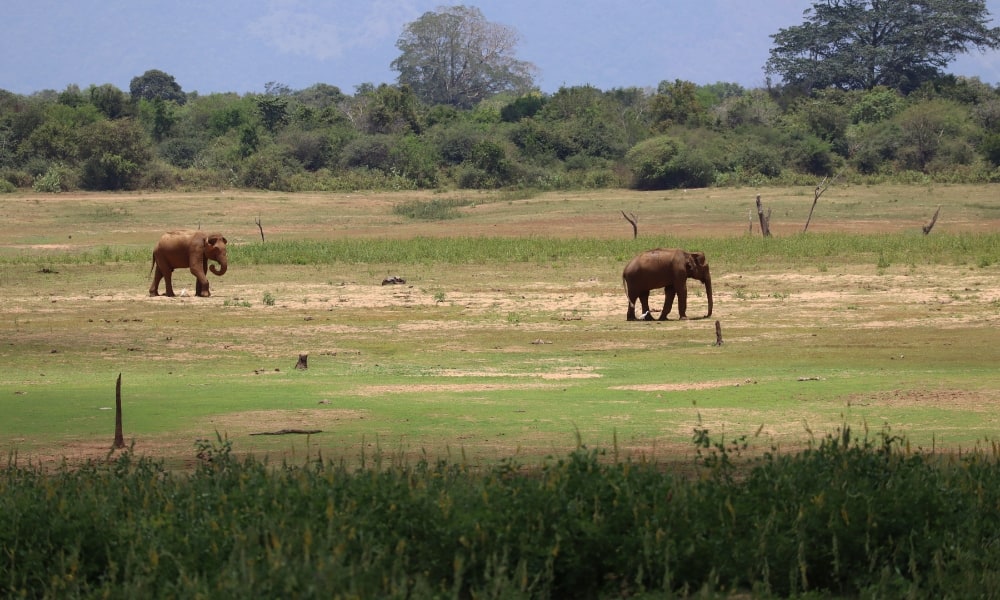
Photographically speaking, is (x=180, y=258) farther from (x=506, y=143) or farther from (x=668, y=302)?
(x=506, y=143)

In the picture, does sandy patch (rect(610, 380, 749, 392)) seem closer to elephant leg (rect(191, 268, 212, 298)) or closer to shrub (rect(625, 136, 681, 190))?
elephant leg (rect(191, 268, 212, 298))

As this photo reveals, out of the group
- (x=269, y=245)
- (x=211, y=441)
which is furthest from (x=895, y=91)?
(x=211, y=441)

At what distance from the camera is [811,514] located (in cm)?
783

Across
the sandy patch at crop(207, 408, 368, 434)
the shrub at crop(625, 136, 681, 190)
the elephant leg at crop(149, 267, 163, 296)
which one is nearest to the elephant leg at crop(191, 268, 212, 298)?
the elephant leg at crop(149, 267, 163, 296)

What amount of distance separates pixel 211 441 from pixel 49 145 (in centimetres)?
6399

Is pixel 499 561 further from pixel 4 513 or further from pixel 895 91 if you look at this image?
pixel 895 91

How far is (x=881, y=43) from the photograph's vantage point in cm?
10325

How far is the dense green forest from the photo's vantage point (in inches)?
2707

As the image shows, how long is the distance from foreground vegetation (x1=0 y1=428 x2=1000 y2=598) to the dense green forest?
195 ft

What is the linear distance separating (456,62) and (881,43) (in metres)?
49.8

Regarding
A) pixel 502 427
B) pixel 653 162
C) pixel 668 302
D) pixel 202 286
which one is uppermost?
pixel 653 162

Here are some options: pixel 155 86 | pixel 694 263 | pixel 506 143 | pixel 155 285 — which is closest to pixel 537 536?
pixel 694 263

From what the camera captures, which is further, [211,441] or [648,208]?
[648,208]

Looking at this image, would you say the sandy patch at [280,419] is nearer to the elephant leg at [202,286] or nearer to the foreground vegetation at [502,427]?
the foreground vegetation at [502,427]
